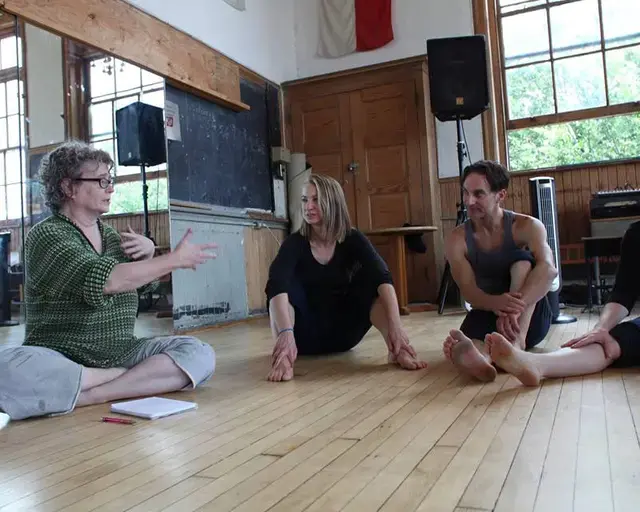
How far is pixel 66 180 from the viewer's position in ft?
6.21

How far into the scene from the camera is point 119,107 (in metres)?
3.76

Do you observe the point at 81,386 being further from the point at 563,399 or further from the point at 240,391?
the point at 563,399

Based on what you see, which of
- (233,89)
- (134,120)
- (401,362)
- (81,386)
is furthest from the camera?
(233,89)

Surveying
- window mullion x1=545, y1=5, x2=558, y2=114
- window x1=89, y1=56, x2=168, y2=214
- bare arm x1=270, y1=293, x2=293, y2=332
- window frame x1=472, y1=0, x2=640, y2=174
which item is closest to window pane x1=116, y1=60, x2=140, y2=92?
window x1=89, y1=56, x2=168, y2=214

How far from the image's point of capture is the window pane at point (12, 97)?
9.95 ft

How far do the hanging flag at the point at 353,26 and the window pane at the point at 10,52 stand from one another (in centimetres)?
358

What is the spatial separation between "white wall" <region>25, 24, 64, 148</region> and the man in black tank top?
84.3 inches

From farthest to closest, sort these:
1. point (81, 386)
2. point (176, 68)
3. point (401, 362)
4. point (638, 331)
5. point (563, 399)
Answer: point (176, 68)
point (401, 362)
point (638, 331)
point (81, 386)
point (563, 399)

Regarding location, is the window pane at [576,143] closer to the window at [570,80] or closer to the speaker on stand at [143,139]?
the window at [570,80]

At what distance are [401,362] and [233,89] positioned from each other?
3.64 metres

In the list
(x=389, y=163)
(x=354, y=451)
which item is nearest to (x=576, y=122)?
(x=389, y=163)

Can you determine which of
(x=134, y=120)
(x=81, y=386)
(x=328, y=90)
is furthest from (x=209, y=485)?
(x=328, y=90)

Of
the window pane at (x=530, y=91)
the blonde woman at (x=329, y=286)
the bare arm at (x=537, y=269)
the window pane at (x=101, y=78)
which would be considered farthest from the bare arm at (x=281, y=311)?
the window pane at (x=530, y=91)

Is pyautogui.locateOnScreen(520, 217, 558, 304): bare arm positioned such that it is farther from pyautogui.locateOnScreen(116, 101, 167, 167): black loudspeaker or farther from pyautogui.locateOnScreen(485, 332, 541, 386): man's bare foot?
pyautogui.locateOnScreen(116, 101, 167, 167): black loudspeaker
